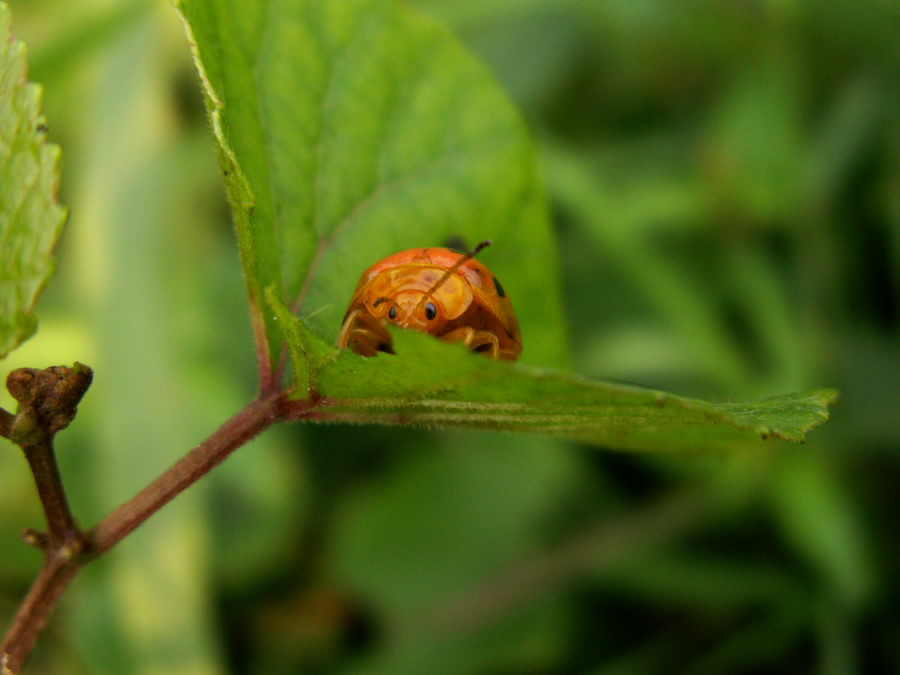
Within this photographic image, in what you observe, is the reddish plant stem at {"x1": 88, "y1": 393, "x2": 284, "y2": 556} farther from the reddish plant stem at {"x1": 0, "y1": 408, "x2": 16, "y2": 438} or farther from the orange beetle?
the orange beetle

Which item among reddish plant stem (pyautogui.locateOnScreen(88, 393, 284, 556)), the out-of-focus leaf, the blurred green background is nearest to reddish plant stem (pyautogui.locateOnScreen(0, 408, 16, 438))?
reddish plant stem (pyautogui.locateOnScreen(88, 393, 284, 556))

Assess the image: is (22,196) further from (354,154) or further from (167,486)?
(354,154)

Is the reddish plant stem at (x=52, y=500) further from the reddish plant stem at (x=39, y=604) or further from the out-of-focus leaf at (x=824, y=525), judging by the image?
the out-of-focus leaf at (x=824, y=525)

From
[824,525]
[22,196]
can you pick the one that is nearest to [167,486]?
[22,196]

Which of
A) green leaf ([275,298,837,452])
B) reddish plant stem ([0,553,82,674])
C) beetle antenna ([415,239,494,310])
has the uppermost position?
beetle antenna ([415,239,494,310])

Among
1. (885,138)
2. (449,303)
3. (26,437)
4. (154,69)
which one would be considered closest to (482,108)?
(449,303)

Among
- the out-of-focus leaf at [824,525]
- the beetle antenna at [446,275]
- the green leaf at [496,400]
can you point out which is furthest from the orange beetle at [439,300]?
the out-of-focus leaf at [824,525]
